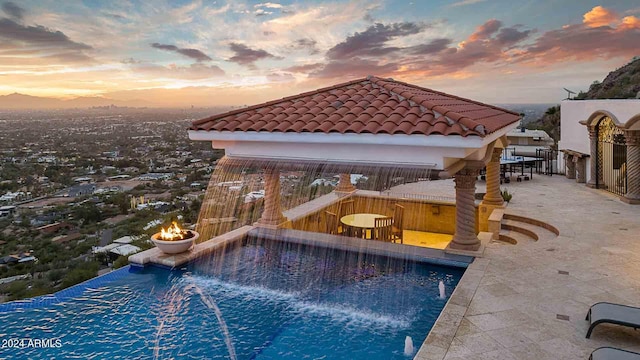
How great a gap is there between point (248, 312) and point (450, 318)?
13.5ft

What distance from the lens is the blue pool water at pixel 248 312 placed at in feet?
24.2

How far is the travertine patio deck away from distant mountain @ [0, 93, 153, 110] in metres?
51.5

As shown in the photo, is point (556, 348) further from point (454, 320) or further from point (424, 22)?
point (424, 22)

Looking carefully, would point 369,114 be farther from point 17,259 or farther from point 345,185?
point 17,259

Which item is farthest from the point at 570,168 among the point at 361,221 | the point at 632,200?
the point at 361,221

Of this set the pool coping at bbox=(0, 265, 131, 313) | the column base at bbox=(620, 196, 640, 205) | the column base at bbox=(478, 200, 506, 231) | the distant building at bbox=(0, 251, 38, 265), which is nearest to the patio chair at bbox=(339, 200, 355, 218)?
the column base at bbox=(478, 200, 506, 231)

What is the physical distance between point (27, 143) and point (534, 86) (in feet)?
167

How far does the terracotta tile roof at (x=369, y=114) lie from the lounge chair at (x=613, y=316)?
363 centimetres

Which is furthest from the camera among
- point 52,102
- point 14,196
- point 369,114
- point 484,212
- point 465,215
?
point 52,102

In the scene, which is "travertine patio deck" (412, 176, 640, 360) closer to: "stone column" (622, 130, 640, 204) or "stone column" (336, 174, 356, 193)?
"stone column" (622, 130, 640, 204)

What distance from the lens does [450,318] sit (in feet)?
23.8

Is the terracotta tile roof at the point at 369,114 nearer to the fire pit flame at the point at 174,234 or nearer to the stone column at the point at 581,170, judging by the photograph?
the fire pit flame at the point at 174,234

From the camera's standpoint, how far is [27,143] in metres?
43.2

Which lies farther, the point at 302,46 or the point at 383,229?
the point at 302,46
